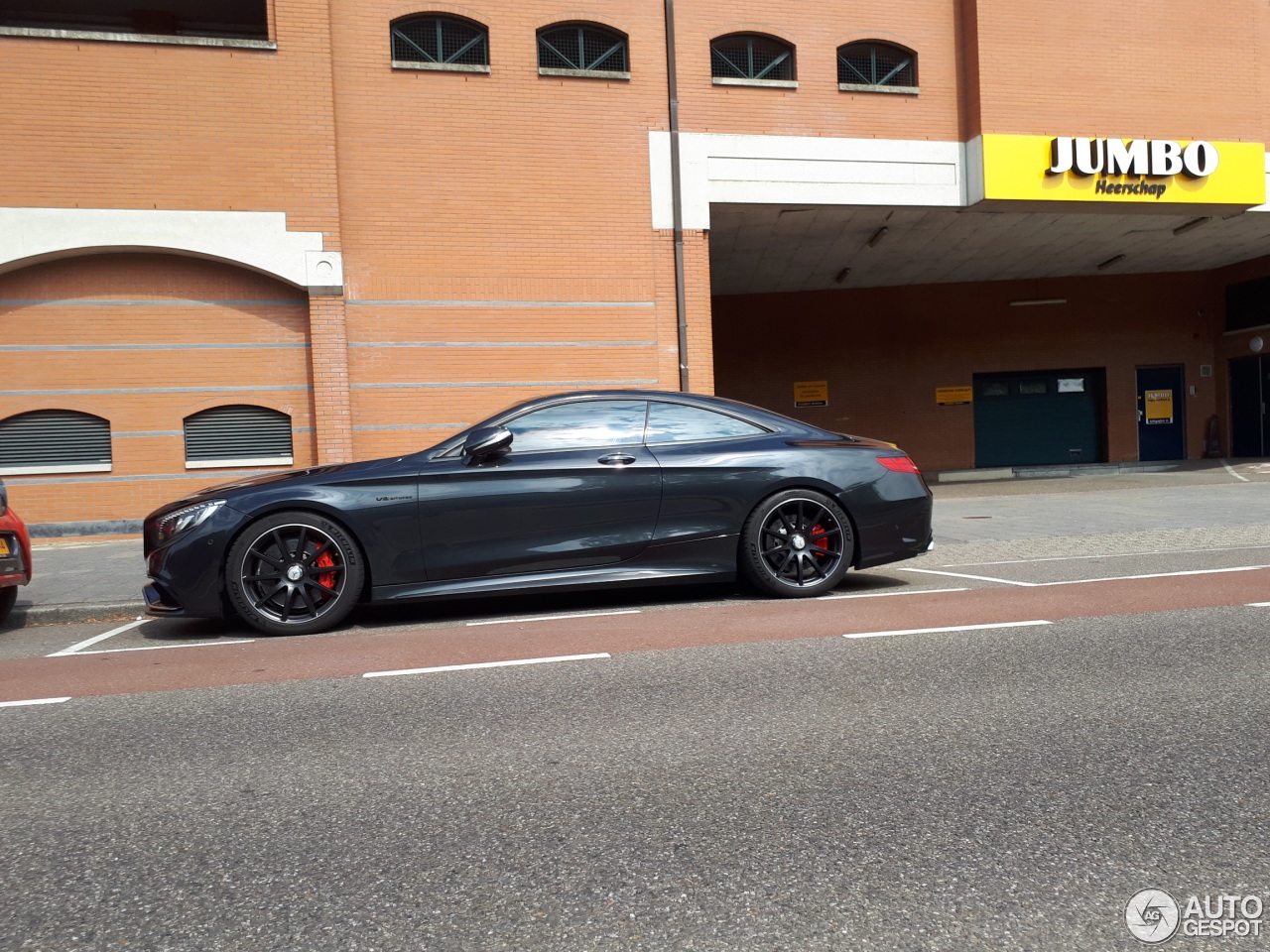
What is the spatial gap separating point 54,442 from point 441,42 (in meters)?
7.67

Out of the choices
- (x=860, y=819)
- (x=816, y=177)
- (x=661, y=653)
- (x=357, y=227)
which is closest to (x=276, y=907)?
(x=860, y=819)

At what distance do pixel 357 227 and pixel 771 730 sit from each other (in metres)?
11.9

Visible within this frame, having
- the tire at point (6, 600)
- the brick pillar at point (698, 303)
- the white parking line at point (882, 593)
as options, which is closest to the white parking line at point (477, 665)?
the white parking line at point (882, 593)

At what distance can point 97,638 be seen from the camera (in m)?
6.56

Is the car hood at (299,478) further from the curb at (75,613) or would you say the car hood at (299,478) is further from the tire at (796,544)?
the tire at (796,544)

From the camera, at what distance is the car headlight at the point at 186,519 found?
606 cm

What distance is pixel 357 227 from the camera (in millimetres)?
13852

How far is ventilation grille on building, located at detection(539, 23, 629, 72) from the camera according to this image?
14.6 meters

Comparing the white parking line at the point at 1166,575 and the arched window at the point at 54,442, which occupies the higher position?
the arched window at the point at 54,442

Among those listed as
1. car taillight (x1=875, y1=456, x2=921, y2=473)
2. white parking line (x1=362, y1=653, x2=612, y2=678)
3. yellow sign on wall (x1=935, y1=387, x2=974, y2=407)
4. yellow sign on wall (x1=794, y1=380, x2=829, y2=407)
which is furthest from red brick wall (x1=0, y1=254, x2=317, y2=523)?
yellow sign on wall (x1=935, y1=387, x2=974, y2=407)

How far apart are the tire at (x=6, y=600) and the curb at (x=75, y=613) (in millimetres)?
81

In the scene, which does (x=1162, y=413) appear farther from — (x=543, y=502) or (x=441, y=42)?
(x=543, y=502)

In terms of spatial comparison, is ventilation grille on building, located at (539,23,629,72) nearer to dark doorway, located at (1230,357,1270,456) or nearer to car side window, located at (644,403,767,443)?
car side window, located at (644,403,767,443)

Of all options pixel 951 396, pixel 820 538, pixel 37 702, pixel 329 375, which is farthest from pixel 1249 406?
pixel 37 702
